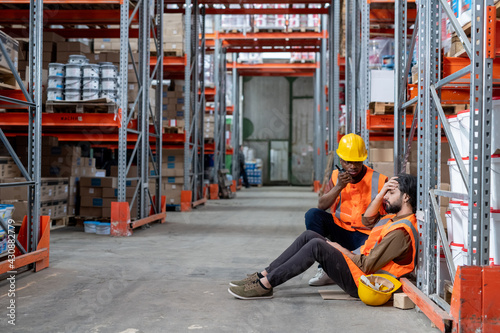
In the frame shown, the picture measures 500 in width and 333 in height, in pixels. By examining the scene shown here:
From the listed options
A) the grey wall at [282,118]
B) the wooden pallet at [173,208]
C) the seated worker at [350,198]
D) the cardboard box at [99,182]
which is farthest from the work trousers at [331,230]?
the grey wall at [282,118]

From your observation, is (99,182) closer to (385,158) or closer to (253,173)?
(385,158)

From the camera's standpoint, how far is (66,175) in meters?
9.49

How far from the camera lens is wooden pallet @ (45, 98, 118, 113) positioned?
7867mm

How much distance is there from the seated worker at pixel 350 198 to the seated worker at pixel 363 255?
1.73 ft

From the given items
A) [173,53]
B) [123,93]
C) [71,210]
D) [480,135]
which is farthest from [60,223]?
[480,135]

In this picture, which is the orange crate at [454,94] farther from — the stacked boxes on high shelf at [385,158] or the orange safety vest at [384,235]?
the stacked boxes on high shelf at [385,158]

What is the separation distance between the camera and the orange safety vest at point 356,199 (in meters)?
4.84

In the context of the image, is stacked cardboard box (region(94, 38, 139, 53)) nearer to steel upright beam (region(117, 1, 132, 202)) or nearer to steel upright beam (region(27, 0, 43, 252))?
steel upright beam (region(117, 1, 132, 202))

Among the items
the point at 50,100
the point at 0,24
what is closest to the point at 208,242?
the point at 50,100

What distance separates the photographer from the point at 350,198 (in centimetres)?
496

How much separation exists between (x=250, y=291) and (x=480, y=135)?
209 centimetres

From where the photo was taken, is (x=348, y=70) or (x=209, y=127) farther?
(x=209, y=127)

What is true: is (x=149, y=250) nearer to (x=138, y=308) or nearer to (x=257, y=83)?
(x=138, y=308)

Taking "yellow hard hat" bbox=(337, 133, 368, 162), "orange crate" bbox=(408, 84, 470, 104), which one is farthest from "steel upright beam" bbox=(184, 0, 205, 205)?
"orange crate" bbox=(408, 84, 470, 104)
